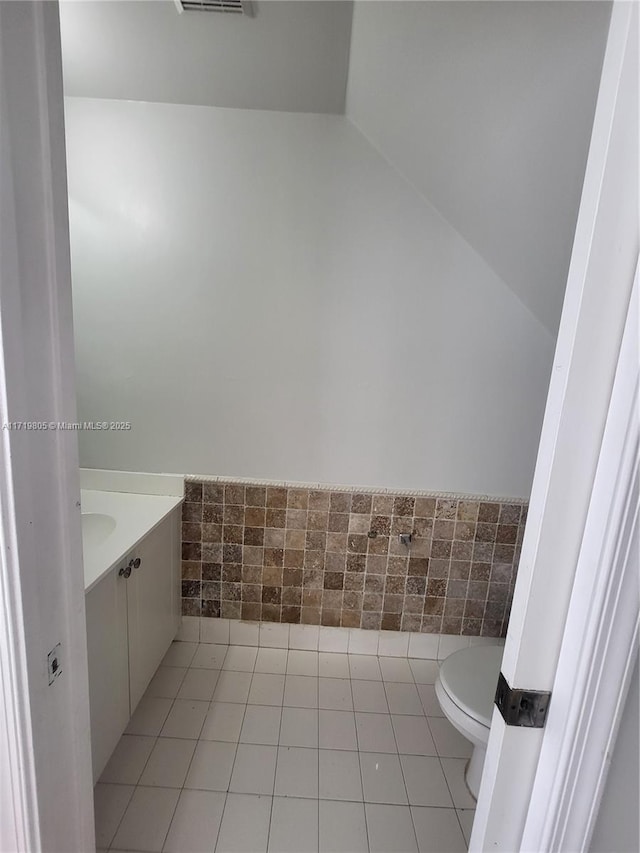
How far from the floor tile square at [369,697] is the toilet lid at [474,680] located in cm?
44

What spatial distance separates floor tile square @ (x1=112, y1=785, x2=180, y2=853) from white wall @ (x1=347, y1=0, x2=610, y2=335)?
223 centimetres

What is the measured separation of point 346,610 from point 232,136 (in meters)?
2.14

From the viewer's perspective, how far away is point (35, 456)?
62cm

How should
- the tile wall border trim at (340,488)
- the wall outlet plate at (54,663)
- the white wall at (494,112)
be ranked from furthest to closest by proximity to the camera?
the tile wall border trim at (340,488), the white wall at (494,112), the wall outlet plate at (54,663)

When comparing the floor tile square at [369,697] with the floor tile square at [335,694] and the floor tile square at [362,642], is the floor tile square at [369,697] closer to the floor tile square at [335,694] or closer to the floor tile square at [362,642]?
the floor tile square at [335,694]

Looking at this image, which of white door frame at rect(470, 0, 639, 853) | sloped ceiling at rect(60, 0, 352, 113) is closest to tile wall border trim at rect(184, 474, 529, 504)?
white door frame at rect(470, 0, 639, 853)

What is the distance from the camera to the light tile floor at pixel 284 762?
1.21 m

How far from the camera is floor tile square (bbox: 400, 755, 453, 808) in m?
1.33

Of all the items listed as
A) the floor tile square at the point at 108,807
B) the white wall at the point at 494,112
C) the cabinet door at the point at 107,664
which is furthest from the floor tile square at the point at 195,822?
the white wall at the point at 494,112

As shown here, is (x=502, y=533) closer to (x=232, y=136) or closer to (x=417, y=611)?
(x=417, y=611)

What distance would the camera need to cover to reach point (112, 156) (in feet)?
5.16

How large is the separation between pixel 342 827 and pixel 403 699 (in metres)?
0.59

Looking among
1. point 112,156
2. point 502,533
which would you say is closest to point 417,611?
point 502,533

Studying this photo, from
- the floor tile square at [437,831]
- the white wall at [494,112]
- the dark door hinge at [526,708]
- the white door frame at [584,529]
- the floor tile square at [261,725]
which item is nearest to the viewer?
the white door frame at [584,529]
